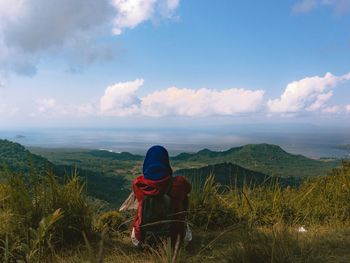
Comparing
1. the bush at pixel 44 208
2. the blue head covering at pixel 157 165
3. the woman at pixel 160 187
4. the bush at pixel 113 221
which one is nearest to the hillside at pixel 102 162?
the bush at pixel 113 221

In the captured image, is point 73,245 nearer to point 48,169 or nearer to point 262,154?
point 48,169

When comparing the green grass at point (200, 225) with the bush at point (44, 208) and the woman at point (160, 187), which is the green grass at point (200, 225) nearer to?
the bush at point (44, 208)

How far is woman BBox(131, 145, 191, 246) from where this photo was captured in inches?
188

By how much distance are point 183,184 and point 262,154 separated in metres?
121

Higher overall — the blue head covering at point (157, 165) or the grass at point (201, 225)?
the blue head covering at point (157, 165)

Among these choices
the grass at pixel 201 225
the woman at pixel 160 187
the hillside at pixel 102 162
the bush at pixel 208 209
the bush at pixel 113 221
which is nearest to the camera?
the grass at pixel 201 225

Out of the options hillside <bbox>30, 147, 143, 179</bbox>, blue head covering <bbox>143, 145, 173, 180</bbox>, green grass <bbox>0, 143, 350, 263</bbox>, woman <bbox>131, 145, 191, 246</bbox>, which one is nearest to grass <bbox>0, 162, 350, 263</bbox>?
green grass <bbox>0, 143, 350, 263</bbox>

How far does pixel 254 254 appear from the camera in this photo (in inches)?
140

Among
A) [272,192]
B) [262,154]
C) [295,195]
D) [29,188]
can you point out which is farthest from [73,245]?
[262,154]

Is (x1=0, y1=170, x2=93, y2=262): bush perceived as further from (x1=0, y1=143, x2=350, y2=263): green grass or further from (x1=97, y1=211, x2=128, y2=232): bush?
(x1=97, y1=211, x2=128, y2=232): bush

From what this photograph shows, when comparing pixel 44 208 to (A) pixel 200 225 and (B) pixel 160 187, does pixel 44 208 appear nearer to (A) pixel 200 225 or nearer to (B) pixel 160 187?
(B) pixel 160 187

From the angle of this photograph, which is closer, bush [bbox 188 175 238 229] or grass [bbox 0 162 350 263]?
grass [bbox 0 162 350 263]

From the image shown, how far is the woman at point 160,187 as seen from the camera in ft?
15.6

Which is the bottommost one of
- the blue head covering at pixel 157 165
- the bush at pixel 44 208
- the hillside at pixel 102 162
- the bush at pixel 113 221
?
the hillside at pixel 102 162
